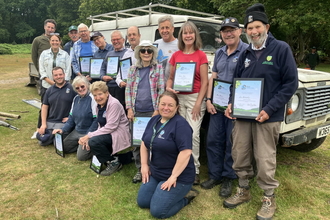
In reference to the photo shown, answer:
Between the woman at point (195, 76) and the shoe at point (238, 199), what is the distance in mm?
657

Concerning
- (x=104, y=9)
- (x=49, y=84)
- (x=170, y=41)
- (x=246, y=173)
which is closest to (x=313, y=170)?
(x=246, y=173)

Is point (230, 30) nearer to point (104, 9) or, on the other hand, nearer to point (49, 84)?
point (49, 84)

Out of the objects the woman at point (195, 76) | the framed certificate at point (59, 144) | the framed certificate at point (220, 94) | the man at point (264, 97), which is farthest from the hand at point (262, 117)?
the framed certificate at point (59, 144)

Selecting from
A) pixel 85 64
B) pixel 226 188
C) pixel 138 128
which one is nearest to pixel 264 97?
pixel 226 188

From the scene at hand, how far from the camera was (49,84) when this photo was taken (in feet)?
17.2

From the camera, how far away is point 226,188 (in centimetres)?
324

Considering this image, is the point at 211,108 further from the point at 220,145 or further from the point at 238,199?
the point at 238,199

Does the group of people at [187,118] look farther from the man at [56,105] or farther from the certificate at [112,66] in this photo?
the man at [56,105]

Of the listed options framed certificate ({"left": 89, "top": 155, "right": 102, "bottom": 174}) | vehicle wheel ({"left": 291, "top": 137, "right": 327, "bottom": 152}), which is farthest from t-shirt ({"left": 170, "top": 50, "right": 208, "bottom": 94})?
vehicle wheel ({"left": 291, "top": 137, "right": 327, "bottom": 152})

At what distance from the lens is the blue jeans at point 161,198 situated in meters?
2.73

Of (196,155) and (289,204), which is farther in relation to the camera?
(196,155)

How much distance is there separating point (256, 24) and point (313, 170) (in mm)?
2535

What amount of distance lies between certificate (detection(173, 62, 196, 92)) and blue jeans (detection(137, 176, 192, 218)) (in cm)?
109

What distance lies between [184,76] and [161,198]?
139 cm
